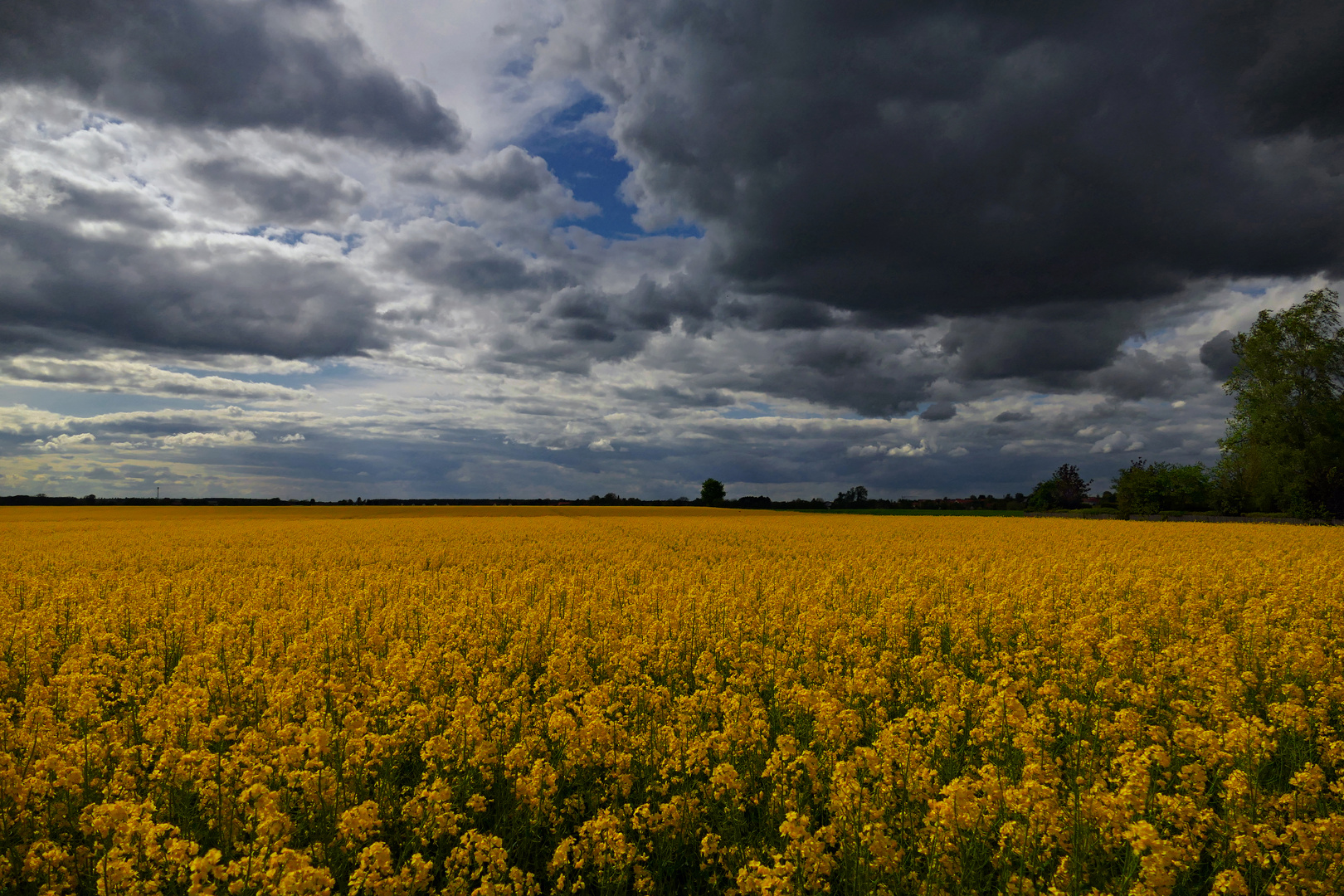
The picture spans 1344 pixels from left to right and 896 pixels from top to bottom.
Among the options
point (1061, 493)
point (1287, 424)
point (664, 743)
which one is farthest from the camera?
point (1061, 493)

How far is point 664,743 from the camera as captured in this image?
530cm

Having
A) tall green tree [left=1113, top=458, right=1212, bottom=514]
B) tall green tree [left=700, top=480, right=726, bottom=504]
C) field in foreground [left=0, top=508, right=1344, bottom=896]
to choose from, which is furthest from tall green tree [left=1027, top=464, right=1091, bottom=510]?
field in foreground [left=0, top=508, right=1344, bottom=896]

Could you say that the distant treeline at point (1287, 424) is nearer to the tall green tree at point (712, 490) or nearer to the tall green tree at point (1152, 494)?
the tall green tree at point (1152, 494)

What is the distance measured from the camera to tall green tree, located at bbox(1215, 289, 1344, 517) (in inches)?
1917

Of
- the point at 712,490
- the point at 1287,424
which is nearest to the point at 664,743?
the point at 1287,424

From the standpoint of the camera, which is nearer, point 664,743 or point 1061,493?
point 664,743

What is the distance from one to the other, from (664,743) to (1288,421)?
68.7m

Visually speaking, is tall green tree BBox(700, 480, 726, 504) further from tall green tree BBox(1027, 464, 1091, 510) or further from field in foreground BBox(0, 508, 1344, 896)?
field in foreground BBox(0, 508, 1344, 896)

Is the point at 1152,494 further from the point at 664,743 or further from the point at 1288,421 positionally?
the point at 664,743

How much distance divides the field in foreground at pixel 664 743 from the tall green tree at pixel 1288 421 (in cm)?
5301

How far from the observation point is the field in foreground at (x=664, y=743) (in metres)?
3.80

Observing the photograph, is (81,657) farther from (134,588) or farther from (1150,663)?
(1150,663)

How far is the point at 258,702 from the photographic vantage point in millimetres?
6262

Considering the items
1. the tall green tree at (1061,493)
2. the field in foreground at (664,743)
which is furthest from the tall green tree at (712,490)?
the field in foreground at (664,743)
